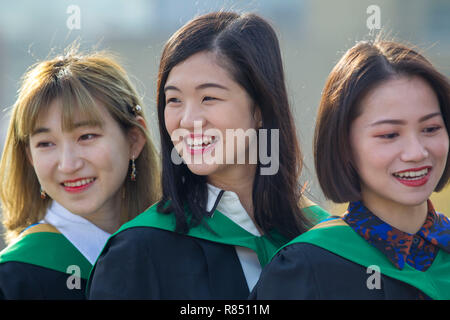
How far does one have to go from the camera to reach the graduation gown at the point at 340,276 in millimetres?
2070

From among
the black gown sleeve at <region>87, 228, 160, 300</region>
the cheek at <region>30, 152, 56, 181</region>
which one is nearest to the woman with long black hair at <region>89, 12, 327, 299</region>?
the black gown sleeve at <region>87, 228, 160, 300</region>

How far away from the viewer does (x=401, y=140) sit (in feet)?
6.84

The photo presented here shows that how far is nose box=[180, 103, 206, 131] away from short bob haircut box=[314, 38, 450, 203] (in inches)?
16.1

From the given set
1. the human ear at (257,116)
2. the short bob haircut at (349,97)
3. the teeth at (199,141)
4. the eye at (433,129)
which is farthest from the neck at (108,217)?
the eye at (433,129)

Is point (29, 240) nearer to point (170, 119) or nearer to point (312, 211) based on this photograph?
point (170, 119)

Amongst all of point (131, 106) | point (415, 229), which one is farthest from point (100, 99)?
point (415, 229)

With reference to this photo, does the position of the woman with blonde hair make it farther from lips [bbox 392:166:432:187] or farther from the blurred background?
the blurred background

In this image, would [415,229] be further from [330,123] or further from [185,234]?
[185,234]

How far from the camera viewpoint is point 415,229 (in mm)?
2252

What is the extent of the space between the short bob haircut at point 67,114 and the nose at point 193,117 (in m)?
0.51

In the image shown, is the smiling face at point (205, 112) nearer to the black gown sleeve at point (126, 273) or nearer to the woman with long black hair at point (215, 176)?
the woman with long black hair at point (215, 176)

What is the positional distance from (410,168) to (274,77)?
0.68m

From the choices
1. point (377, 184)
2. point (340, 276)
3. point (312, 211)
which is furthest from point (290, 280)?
point (312, 211)

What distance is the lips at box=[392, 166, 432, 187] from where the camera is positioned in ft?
6.92
